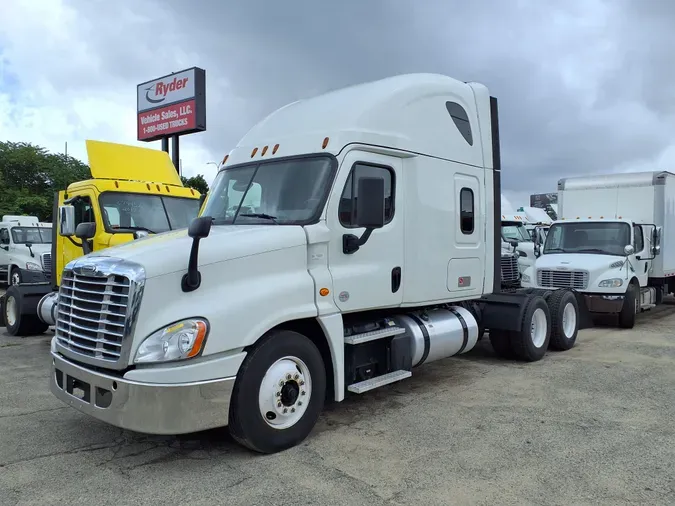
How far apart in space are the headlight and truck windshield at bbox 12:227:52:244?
17907 mm

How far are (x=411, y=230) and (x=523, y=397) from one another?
2269 mm

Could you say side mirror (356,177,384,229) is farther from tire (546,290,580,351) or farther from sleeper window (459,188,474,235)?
tire (546,290,580,351)

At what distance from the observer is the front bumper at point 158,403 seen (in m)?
4.09

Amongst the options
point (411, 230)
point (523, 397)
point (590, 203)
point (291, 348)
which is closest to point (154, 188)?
point (411, 230)

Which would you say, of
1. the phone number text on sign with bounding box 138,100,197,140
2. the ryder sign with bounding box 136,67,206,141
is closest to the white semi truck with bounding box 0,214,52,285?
the phone number text on sign with bounding box 138,100,197,140

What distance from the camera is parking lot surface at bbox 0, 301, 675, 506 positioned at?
3.97 meters

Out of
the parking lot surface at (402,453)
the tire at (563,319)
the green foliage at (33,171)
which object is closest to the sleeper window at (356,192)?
the parking lot surface at (402,453)

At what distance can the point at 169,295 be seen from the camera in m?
4.23

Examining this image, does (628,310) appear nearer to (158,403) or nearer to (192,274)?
(192,274)

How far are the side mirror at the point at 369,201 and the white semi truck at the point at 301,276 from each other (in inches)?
0.5

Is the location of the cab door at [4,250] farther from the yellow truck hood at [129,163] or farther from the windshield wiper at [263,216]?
the windshield wiper at [263,216]

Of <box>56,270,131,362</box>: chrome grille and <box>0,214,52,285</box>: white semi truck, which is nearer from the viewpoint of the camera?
<box>56,270,131,362</box>: chrome grille

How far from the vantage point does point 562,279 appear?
453 inches

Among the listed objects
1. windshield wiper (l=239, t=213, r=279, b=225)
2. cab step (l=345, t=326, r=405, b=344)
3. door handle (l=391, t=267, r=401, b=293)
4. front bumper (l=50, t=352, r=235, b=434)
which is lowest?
front bumper (l=50, t=352, r=235, b=434)
